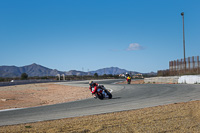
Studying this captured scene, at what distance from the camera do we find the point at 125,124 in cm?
733

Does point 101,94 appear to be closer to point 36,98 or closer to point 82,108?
A: point 82,108

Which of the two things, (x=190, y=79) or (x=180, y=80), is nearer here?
(x=190, y=79)

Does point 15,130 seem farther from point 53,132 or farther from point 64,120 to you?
point 64,120

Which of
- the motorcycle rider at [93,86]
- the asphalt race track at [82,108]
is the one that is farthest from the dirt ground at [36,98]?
the asphalt race track at [82,108]

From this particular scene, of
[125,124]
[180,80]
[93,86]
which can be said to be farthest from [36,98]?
[180,80]

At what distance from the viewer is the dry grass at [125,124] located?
664 centimetres

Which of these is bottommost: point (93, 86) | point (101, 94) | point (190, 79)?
point (101, 94)

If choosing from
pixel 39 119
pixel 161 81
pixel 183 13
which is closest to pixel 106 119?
pixel 39 119

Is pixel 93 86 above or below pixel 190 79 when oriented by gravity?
below

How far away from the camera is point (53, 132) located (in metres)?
6.75

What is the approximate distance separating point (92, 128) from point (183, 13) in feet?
117

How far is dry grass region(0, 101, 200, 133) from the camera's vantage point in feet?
21.8

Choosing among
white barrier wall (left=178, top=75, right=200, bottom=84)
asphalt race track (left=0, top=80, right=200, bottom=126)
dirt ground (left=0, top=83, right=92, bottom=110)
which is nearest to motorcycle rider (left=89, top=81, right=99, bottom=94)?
asphalt race track (left=0, top=80, right=200, bottom=126)

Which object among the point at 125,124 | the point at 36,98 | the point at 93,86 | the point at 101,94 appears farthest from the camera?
the point at 36,98
